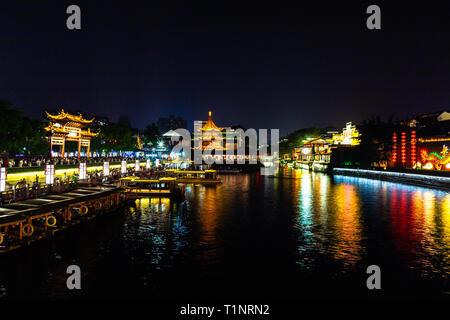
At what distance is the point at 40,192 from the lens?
2877 cm

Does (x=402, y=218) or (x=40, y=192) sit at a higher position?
(x=40, y=192)

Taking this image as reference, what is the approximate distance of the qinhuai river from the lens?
1492 centimetres

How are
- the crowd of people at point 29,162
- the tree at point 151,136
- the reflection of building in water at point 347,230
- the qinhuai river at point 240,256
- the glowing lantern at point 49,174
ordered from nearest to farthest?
1. the qinhuai river at point 240,256
2. the reflection of building in water at point 347,230
3. the glowing lantern at point 49,174
4. the crowd of people at point 29,162
5. the tree at point 151,136

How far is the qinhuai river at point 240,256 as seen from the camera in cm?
1492

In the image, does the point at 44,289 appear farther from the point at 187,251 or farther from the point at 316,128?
the point at 316,128

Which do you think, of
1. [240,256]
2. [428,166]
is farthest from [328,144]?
[240,256]

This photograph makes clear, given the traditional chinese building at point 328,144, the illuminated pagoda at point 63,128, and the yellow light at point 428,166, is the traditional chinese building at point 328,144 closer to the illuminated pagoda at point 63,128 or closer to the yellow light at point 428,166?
the yellow light at point 428,166

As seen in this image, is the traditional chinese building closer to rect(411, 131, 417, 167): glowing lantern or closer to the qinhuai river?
rect(411, 131, 417, 167): glowing lantern

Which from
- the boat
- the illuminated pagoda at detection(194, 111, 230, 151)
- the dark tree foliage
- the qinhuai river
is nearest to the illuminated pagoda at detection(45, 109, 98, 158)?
the dark tree foliage

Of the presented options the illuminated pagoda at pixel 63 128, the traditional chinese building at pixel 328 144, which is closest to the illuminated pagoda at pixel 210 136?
the traditional chinese building at pixel 328 144

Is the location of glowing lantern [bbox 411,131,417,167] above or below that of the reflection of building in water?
above

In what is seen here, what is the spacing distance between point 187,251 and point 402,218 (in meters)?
20.0

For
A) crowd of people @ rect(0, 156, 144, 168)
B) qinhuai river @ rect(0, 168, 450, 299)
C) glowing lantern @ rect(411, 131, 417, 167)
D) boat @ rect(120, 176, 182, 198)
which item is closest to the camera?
qinhuai river @ rect(0, 168, 450, 299)
